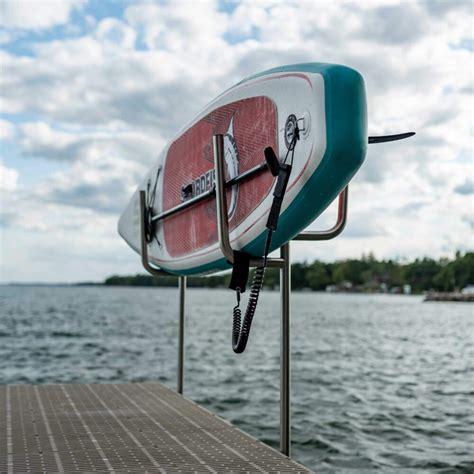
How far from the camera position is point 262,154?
290cm

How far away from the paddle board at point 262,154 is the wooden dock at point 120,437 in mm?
785

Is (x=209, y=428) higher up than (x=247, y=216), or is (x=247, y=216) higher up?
(x=247, y=216)

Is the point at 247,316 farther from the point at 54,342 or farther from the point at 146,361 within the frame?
the point at 54,342

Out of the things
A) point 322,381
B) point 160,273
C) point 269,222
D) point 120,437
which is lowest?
point 322,381

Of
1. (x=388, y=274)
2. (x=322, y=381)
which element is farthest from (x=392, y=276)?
(x=322, y=381)

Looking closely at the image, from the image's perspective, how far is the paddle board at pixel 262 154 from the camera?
2.48 meters

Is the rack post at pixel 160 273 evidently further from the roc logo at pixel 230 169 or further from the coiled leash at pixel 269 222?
the coiled leash at pixel 269 222

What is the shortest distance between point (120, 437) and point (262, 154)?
146 centimetres

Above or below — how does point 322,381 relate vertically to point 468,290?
below

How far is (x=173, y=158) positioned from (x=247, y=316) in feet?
6.07

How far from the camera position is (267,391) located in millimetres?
11477

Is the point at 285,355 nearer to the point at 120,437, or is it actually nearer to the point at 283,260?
the point at 283,260

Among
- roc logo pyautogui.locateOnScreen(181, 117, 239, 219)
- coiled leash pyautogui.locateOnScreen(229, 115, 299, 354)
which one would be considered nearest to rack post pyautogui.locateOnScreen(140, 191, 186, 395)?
roc logo pyautogui.locateOnScreen(181, 117, 239, 219)

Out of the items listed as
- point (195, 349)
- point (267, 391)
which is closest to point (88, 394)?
point (267, 391)
